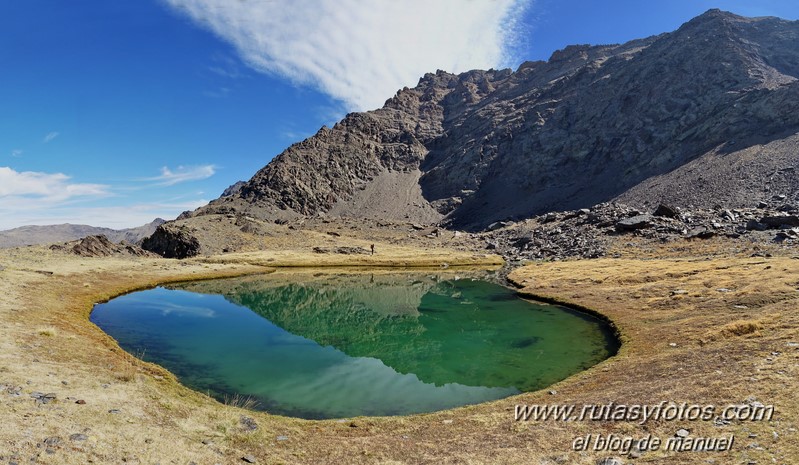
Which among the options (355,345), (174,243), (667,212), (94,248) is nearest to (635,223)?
(667,212)

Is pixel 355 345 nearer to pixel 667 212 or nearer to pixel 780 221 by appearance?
pixel 780 221

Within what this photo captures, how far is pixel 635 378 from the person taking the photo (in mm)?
18812

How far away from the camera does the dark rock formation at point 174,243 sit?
102 m

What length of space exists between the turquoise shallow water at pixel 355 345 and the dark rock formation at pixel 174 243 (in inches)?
1862

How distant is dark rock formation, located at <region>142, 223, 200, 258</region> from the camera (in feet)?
334

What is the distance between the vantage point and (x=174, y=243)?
336 ft

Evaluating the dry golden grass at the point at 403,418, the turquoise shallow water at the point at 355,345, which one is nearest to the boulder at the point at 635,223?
the turquoise shallow water at the point at 355,345

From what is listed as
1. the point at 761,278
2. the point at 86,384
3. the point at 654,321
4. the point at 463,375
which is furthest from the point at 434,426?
the point at 761,278

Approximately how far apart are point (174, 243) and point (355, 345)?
87.4 m

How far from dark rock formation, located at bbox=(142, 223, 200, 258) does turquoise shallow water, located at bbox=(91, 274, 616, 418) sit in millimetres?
47287

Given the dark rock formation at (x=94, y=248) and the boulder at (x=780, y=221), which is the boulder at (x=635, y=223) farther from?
the dark rock formation at (x=94, y=248)

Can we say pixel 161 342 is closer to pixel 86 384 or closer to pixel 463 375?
pixel 86 384

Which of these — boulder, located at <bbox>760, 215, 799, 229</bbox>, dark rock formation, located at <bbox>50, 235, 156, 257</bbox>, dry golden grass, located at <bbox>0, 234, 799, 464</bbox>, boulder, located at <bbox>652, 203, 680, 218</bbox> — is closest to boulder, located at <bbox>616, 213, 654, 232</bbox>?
boulder, located at <bbox>652, 203, 680, 218</bbox>

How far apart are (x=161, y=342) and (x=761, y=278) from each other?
4979 centimetres
